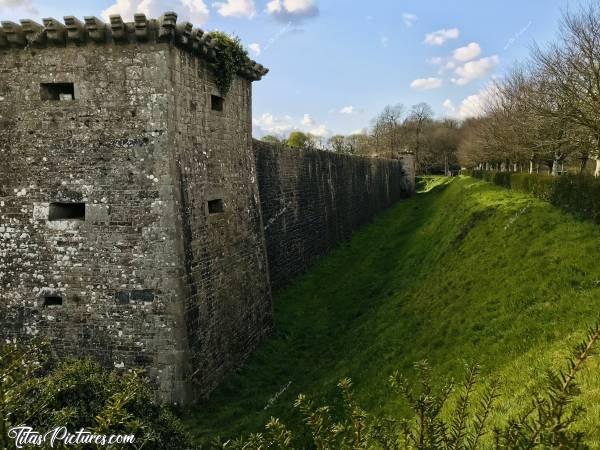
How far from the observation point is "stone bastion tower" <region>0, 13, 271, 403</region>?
9750 mm

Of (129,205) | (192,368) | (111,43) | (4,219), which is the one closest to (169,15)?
(111,43)

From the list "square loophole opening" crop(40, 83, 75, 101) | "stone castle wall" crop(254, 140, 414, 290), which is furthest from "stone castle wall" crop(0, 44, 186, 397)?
"stone castle wall" crop(254, 140, 414, 290)

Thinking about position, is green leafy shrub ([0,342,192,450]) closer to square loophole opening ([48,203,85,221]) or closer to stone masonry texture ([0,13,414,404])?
stone masonry texture ([0,13,414,404])

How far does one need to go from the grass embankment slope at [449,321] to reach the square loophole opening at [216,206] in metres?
4.06

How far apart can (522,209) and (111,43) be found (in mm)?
12907

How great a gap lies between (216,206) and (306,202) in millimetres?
10250

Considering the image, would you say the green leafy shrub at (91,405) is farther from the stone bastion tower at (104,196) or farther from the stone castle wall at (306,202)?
the stone castle wall at (306,202)

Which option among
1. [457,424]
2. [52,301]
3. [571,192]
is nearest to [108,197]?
[52,301]

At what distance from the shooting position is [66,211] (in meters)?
10.4

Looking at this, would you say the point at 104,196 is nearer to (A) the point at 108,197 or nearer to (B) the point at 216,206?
(A) the point at 108,197

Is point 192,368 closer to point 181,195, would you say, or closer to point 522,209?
point 181,195

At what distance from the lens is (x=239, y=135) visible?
13.3 metres

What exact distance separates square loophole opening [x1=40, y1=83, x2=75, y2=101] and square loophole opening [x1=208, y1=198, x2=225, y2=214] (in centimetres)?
382

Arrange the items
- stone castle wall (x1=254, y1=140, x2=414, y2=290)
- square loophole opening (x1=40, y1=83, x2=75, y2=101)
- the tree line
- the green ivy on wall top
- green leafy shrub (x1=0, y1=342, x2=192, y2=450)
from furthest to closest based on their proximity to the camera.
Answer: the tree line
stone castle wall (x1=254, y1=140, x2=414, y2=290)
the green ivy on wall top
square loophole opening (x1=40, y1=83, x2=75, y2=101)
green leafy shrub (x1=0, y1=342, x2=192, y2=450)
